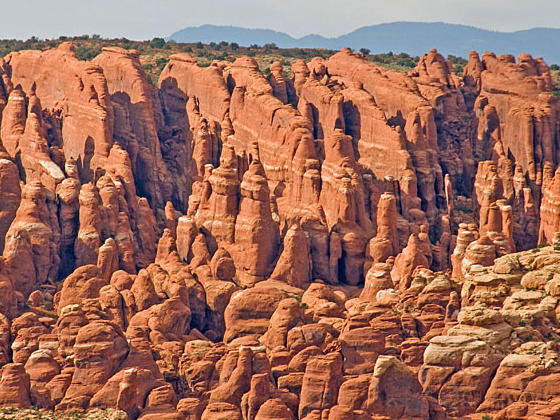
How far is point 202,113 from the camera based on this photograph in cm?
13138

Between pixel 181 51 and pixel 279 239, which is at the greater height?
pixel 181 51

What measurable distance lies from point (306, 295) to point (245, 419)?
23529 millimetres

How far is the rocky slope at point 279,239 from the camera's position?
246 feet

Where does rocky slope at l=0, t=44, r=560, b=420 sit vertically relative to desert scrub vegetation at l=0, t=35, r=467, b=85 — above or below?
below

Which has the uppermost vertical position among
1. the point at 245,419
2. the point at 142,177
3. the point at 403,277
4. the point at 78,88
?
the point at 78,88

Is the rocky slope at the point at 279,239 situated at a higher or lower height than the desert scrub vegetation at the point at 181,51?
lower

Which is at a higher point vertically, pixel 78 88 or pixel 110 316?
pixel 78 88

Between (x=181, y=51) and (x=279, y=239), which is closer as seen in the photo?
(x=279, y=239)

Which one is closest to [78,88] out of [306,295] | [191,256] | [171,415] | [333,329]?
[191,256]

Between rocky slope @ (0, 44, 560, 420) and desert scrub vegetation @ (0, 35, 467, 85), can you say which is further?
desert scrub vegetation @ (0, 35, 467, 85)

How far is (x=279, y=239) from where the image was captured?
352ft

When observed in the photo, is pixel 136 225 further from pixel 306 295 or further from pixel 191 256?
pixel 306 295

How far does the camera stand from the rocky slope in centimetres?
7500

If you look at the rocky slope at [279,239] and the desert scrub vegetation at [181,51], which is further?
the desert scrub vegetation at [181,51]
